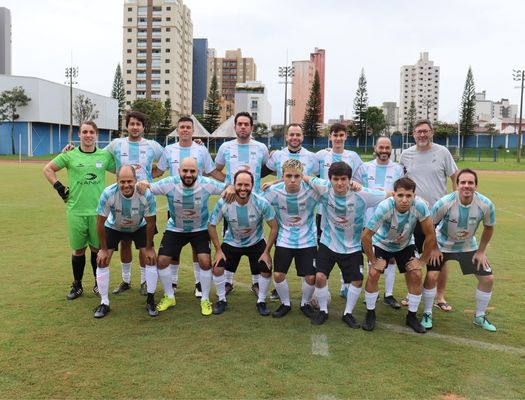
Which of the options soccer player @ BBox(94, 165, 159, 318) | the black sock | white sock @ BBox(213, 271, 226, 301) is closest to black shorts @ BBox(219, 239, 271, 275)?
white sock @ BBox(213, 271, 226, 301)

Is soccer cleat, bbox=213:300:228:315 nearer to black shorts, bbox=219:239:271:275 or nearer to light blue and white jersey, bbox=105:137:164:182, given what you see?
black shorts, bbox=219:239:271:275

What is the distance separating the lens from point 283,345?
4.47m

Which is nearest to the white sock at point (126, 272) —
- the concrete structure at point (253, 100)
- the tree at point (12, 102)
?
the tree at point (12, 102)

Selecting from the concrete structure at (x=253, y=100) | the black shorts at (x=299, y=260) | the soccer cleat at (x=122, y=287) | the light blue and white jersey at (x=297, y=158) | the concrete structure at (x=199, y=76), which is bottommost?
the soccer cleat at (x=122, y=287)

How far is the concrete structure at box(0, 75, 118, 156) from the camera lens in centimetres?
5488

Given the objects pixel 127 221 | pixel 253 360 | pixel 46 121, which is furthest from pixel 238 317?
pixel 46 121

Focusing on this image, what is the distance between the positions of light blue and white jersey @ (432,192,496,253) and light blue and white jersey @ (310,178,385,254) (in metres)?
0.62

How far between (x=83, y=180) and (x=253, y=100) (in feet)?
323

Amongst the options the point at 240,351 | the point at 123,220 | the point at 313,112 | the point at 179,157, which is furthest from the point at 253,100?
the point at 240,351

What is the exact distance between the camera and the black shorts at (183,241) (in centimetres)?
554

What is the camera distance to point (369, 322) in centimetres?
496

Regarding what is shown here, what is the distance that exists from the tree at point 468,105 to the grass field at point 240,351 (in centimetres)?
6151

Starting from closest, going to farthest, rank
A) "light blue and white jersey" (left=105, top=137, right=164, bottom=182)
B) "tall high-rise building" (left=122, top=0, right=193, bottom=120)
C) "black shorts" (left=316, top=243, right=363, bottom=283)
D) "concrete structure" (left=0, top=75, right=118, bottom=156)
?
"black shorts" (left=316, top=243, right=363, bottom=283), "light blue and white jersey" (left=105, top=137, right=164, bottom=182), "concrete structure" (left=0, top=75, right=118, bottom=156), "tall high-rise building" (left=122, top=0, right=193, bottom=120)

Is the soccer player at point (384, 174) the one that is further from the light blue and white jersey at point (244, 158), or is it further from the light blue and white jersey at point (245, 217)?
the light blue and white jersey at point (245, 217)
